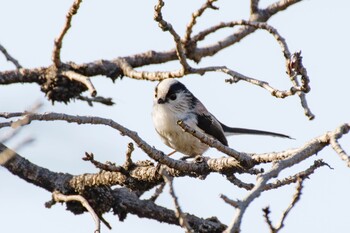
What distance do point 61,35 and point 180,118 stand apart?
224cm

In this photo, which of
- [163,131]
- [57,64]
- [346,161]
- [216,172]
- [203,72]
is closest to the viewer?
[346,161]

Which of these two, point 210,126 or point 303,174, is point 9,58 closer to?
point 210,126

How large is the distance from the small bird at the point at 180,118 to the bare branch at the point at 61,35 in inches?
59.9

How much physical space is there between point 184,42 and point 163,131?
1.35m

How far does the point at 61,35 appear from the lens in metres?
5.49

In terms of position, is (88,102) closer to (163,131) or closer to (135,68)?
(135,68)

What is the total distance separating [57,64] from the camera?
5957 mm

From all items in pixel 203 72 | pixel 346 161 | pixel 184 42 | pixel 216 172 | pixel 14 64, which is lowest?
pixel 346 161

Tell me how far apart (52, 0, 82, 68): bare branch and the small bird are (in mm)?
1521

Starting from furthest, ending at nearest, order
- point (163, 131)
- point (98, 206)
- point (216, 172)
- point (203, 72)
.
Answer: point (163, 131) → point (98, 206) → point (203, 72) → point (216, 172)

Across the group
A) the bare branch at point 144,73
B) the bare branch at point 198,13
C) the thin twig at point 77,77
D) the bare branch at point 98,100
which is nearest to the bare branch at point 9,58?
the thin twig at point 77,77

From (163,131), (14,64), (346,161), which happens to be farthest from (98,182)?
(346,161)

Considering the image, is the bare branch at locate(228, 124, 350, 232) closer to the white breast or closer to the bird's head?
the white breast

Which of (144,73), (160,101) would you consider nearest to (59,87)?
(144,73)
